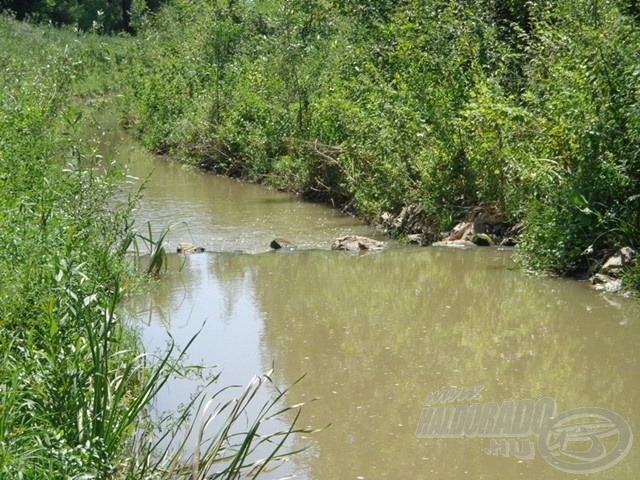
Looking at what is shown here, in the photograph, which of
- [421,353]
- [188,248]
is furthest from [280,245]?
[421,353]

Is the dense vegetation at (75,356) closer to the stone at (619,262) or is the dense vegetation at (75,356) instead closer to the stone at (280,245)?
the stone at (280,245)

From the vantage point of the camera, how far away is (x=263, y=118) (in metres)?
19.1

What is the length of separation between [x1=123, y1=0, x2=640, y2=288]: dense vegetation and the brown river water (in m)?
1.00

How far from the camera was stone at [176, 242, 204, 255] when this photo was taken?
12789 mm

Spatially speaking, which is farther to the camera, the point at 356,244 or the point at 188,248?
the point at 188,248

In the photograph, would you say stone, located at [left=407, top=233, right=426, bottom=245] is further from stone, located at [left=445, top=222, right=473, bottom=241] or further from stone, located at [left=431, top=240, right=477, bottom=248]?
stone, located at [left=431, top=240, right=477, bottom=248]

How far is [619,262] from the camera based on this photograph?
9.82m

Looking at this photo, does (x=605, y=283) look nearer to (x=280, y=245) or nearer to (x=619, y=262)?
(x=619, y=262)

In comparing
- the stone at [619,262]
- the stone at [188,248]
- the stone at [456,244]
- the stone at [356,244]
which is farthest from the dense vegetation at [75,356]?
the stone at [456,244]

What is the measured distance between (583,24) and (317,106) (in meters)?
5.90

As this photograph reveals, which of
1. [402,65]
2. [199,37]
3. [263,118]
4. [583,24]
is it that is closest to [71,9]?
[199,37]

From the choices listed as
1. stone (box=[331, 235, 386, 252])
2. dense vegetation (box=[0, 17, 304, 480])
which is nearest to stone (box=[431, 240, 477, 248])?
stone (box=[331, 235, 386, 252])

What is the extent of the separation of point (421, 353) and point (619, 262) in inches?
111

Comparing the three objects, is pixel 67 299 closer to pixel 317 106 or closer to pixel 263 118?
pixel 317 106
